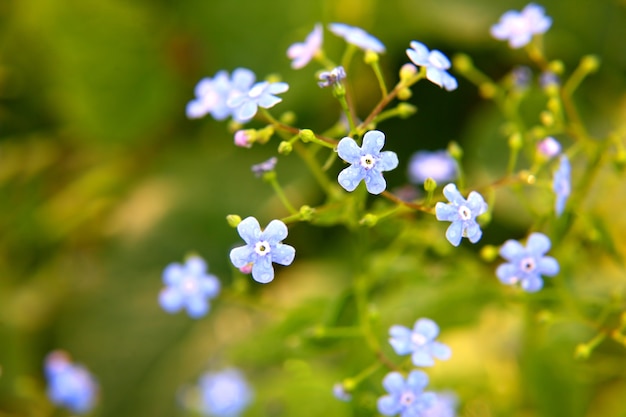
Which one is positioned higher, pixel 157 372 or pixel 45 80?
pixel 45 80

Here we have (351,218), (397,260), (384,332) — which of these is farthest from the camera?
(397,260)

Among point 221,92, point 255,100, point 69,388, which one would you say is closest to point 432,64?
point 255,100

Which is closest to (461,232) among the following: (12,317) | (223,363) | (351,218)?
(351,218)

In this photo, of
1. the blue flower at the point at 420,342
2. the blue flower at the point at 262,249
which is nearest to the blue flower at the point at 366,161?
the blue flower at the point at 262,249

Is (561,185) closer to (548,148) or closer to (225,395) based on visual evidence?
(548,148)

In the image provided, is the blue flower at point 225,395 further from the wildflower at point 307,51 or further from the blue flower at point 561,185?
the blue flower at point 561,185

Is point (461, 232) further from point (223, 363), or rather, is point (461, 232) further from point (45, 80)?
Answer: point (45, 80)

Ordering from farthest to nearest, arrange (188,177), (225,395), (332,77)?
(188,177)
(225,395)
(332,77)

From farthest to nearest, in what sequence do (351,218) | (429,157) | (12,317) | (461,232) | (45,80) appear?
(45,80), (12,317), (429,157), (351,218), (461,232)
